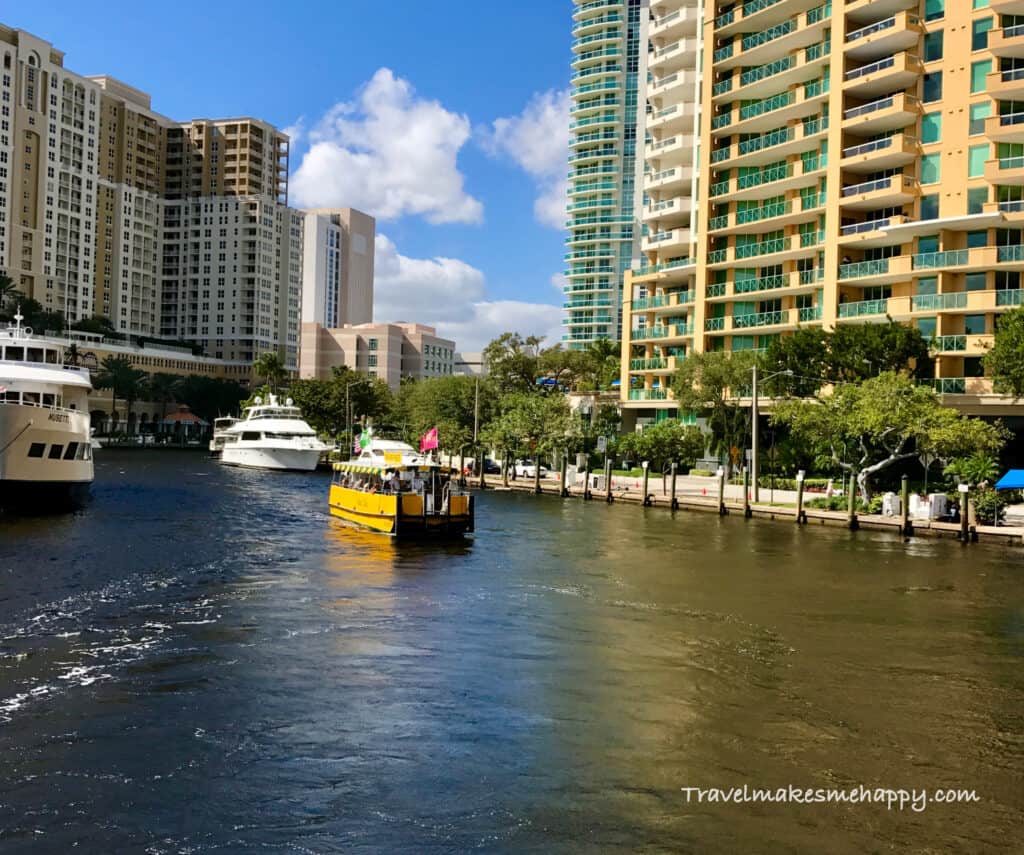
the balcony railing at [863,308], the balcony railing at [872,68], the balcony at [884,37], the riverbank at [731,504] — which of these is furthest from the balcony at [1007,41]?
the riverbank at [731,504]

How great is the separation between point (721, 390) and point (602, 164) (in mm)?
98743

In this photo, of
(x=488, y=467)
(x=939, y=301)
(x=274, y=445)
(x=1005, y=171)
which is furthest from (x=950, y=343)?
(x=274, y=445)

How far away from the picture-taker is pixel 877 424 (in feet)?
175

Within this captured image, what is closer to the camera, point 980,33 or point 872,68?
point 980,33

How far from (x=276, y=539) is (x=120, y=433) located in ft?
459

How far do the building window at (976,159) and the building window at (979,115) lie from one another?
105 centimetres

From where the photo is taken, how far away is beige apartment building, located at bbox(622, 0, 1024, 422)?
6562 centimetres

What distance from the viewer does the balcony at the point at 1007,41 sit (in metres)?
64.4

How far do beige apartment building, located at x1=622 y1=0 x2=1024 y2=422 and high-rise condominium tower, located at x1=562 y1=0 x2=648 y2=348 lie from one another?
67.3 metres

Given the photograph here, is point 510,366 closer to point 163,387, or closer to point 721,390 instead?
Answer: point 721,390

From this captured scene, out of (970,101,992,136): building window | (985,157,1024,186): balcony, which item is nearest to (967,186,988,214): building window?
(985,157,1024,186): balcony

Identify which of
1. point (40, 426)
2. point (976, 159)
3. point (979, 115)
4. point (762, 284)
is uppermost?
point (979, 115)

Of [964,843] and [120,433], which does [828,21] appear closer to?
[964,843]

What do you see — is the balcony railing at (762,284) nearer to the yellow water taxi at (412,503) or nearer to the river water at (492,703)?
the yellow water taxi at (412,503)
